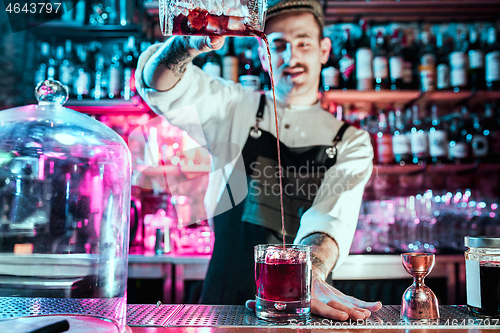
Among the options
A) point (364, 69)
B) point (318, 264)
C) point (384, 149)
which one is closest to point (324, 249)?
point (318, 264)

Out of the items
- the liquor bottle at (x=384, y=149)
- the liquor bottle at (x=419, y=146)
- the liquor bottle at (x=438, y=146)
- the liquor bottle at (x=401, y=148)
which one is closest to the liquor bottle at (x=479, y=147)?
the liquor bottle at (x=438, y=146)

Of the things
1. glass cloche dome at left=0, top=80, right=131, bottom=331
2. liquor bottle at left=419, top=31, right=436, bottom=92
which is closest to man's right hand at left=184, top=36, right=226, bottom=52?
glass cloche dome at left=0, top=80, right=131, bottom=331

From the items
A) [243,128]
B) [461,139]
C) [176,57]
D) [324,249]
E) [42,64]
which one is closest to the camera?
[324,249]

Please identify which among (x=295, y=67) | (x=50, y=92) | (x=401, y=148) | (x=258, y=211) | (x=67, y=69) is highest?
(x=67, y=69)

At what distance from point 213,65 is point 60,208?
1716 millimetres

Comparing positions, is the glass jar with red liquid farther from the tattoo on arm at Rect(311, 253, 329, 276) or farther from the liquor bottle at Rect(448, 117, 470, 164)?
the liquor bottle at Rect(448, 117, 470, 164)

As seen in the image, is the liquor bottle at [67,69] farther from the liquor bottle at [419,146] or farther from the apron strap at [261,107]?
the liquor bottle at [419,146]

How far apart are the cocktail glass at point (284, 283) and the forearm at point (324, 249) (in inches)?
10.9

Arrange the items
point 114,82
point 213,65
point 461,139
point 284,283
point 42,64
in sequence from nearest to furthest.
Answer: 1. point 284,283
2. point 213,65
3. point 114,82
4. point 461,139
5. point 42,64

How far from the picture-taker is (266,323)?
650 millimetres

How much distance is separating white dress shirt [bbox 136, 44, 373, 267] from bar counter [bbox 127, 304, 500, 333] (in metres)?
0.62

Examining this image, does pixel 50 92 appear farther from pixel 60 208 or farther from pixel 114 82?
pixel 114 82

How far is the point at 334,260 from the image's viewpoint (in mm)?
1076

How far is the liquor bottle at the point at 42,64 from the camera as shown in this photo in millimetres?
2632
